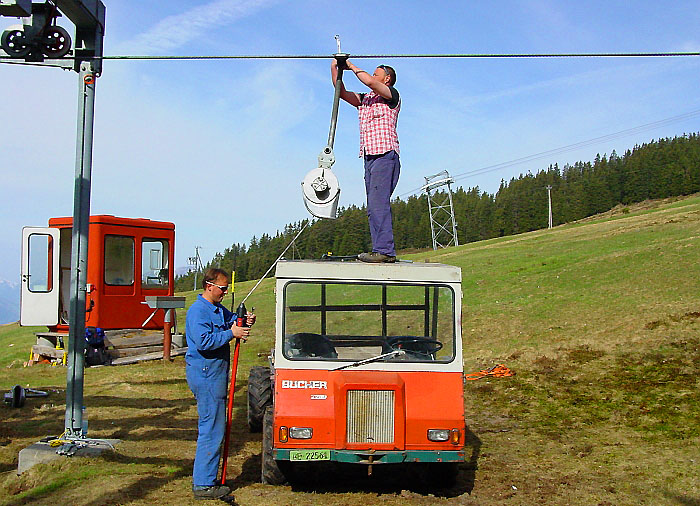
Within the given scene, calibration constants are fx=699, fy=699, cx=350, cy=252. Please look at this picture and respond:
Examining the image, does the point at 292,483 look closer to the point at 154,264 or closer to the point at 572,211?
the point at 154,264

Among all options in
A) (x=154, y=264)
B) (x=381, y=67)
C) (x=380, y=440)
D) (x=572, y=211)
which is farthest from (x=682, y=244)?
(x=572, y=211)

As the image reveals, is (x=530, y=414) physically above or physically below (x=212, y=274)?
below

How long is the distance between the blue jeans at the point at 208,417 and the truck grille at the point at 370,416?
1235mm

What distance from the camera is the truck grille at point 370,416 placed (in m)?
6.48

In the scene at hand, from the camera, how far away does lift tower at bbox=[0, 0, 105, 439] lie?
304 inches

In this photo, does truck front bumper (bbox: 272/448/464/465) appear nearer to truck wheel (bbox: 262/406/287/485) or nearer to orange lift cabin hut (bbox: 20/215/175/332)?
truck wheel (bbox: 262/406/287/485)

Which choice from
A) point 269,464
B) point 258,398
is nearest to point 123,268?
point 258,398

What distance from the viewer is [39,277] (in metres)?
8.09

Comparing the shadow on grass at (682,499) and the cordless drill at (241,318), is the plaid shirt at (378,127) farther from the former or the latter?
the shadow on grass at (682,499)

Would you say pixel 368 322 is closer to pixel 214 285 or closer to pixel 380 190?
pixel 380 190

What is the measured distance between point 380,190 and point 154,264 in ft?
35.9

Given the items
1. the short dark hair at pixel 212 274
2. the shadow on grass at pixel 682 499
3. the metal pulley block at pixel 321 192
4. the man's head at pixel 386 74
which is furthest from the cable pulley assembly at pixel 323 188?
the shadow on grass at pixel 682 499

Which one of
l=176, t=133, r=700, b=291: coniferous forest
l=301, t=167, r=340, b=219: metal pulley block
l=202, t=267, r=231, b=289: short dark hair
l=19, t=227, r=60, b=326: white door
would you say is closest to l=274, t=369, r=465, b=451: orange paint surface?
l=202, t=267, r=231, b=289: short dark hair

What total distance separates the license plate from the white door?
3.18 m
